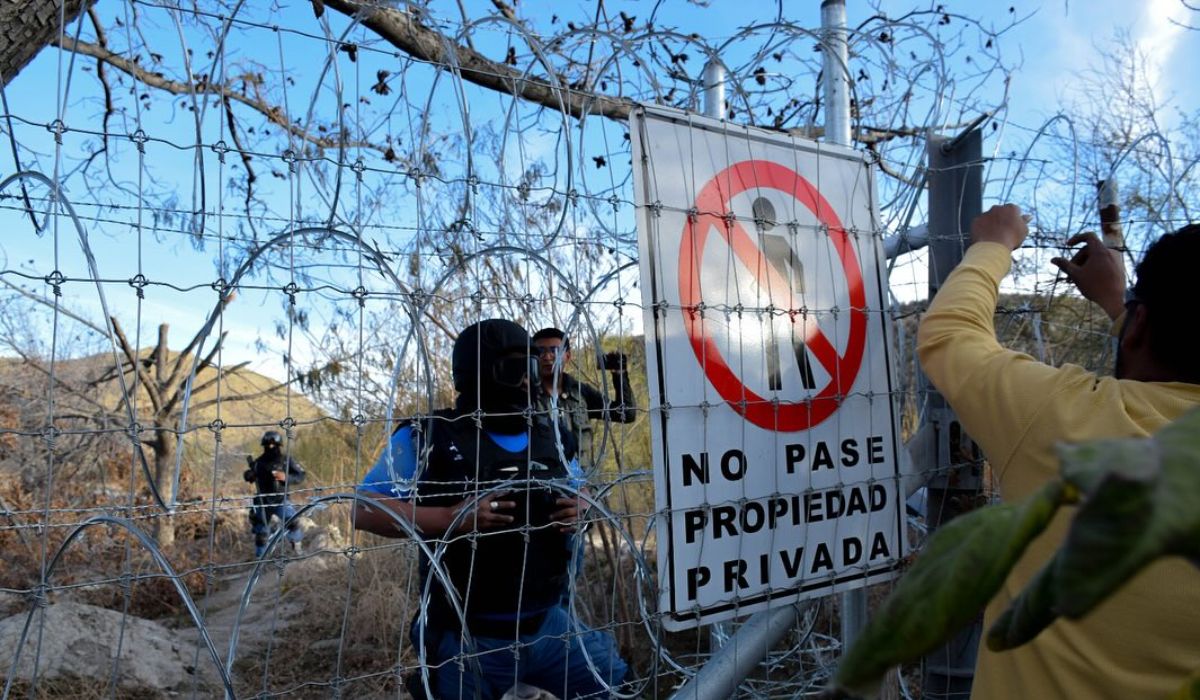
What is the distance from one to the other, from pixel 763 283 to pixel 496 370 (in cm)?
96

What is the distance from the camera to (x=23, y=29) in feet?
7.42

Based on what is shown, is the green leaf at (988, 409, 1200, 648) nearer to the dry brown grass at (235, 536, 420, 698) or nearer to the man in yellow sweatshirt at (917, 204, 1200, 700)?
the man in yellow sweatshirt at (917, 204, 1200, 700)

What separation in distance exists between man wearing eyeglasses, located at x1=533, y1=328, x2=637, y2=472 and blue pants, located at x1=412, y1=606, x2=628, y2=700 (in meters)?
0.59

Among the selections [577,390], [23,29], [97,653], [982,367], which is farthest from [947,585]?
[97,653]

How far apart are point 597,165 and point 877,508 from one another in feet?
7.45

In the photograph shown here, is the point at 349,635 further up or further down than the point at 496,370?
further down

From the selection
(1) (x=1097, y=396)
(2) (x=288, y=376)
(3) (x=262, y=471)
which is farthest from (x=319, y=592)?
(1) (x=1097, y=396)

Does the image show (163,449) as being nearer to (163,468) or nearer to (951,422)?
(163,468)

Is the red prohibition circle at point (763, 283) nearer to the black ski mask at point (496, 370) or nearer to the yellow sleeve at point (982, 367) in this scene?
the yellow sleeve at point (982, 367)

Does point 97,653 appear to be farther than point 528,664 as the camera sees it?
Yes

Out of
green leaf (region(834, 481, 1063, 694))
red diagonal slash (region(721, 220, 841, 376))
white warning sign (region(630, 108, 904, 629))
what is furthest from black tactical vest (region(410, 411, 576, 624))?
green leaf (region(834, 481, 1063, 694))

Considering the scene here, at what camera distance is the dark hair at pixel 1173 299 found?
1.24 m

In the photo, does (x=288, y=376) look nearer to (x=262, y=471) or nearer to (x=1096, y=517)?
(x=1096, y=517)

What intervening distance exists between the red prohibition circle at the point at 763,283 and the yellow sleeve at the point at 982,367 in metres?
0.44
